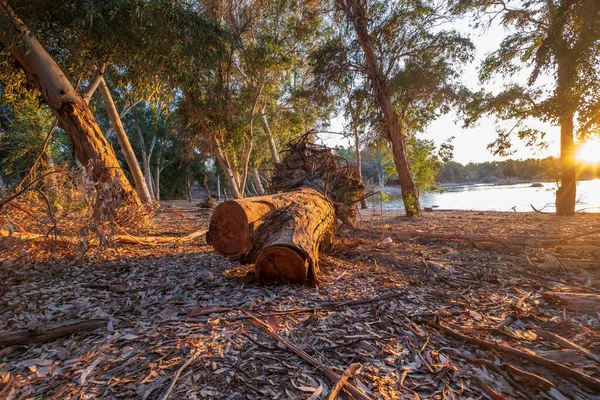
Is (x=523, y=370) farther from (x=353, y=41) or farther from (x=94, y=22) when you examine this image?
(x=353, y=41)

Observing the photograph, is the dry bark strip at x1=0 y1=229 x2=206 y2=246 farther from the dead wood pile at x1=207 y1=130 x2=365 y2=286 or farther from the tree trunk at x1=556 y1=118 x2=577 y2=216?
the tree trunk at x1=556 y1=118 x2=577 y2=216

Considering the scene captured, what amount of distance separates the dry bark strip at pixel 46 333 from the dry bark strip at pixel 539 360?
8.27 ft

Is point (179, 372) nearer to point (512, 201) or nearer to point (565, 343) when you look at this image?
point (565, 343)

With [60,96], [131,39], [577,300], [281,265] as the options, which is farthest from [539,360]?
[131,39]

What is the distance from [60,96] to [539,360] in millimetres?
7183

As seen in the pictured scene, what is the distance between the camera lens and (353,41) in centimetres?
956

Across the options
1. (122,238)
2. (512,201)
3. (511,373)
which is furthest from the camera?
(512,201)

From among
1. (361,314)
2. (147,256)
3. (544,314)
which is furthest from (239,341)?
(147,256)

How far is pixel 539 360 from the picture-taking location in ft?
5.04

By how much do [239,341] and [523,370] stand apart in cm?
171

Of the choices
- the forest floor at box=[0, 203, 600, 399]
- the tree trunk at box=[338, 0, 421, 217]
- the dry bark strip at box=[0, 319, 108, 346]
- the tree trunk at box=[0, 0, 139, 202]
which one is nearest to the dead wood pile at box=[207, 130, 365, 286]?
the forest floor at box=[0, 203, 600, 399]

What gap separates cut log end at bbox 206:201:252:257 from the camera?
2.70 metres

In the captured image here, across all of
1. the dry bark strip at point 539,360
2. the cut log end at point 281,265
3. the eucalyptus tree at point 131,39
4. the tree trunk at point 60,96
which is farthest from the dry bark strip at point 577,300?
the eucalyptus tree at point 131,39

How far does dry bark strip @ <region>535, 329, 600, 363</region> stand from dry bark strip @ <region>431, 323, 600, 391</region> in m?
0.20
